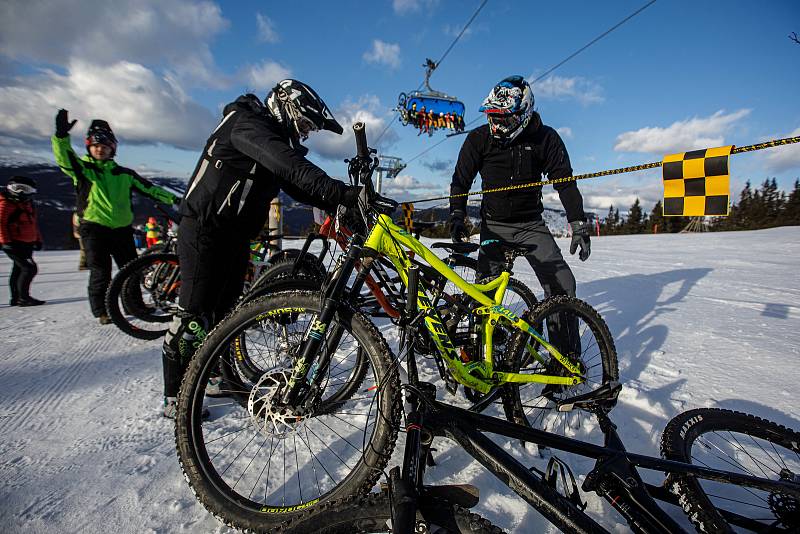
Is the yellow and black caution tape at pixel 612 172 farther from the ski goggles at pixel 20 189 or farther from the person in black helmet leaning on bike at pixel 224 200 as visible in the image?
the ski goggles at pixel 20 189

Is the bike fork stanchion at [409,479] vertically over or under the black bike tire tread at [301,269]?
under

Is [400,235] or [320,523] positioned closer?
[320,523]

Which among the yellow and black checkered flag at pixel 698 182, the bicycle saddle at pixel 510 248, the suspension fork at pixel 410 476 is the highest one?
the yellow and black checkered flag at pixel 698 182

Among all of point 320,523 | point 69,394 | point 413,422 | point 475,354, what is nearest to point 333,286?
point 413,422

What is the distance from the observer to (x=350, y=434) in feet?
7.37

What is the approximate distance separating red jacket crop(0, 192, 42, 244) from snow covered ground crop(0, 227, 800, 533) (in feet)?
3.69

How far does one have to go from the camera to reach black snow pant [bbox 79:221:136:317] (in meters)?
4.21

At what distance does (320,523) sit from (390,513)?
236 mm

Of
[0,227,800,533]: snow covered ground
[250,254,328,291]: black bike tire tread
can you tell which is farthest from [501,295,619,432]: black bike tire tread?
[250,254,328,291]: black bike tire tread

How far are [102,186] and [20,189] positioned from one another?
3.23 metres

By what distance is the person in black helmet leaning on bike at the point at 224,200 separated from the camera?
86.5 inches

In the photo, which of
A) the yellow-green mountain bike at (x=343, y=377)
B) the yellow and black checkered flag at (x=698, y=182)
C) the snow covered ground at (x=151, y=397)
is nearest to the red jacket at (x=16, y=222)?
the snow covered ground at (x=151, y=397)

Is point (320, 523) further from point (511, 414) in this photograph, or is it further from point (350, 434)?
point (511, 414)

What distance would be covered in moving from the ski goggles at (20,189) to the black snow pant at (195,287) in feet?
19.8
